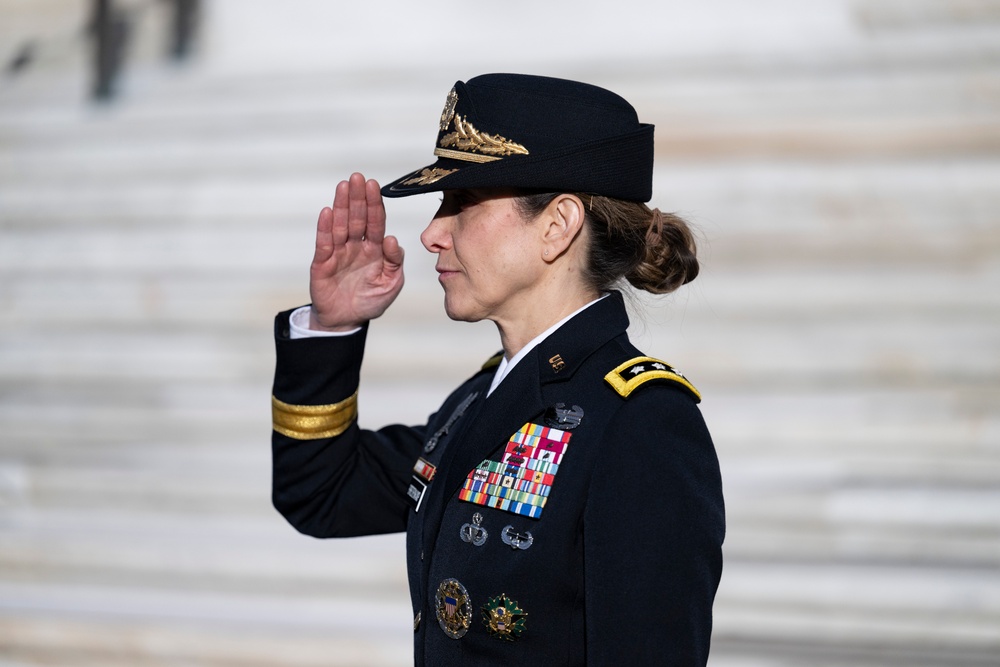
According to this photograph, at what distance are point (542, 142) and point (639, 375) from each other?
0.35 meters

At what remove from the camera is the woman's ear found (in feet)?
4.92

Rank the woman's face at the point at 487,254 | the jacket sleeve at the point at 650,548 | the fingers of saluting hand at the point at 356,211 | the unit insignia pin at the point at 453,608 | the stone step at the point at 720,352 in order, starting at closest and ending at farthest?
the jacket sleeve at the point at 650,548 < the unit insignia pin at the point at 453,608 < the woman's face at the point at 487,254 < the fingers of saluting hand at the point at 356,211 < the stone step at the point at 720,352

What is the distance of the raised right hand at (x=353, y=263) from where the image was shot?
1742mm

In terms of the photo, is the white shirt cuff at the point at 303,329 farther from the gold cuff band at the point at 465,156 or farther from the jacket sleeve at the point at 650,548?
the jacket sleeve at the point at 650,548

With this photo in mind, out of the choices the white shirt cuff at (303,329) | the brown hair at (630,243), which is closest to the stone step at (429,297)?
the brown hair at (630,243)

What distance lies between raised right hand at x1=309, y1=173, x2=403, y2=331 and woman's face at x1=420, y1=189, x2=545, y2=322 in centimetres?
22

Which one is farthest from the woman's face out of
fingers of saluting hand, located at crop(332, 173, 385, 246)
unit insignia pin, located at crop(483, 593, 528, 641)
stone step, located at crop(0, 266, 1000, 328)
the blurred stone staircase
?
the blurred stone staircase

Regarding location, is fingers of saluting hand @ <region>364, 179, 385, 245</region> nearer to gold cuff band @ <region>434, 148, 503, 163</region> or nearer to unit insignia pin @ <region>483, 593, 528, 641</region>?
gold cuff band @ <region>434, 148, 503, 163</region>

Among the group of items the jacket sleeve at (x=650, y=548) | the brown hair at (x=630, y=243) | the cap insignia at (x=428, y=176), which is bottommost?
the jacket sleeve at (x=650, y=548)

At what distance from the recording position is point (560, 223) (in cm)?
151

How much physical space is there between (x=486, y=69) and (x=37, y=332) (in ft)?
4.93

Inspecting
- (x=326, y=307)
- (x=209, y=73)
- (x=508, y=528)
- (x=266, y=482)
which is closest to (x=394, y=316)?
(x=266, y=482)

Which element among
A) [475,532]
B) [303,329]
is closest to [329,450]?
[303,329]

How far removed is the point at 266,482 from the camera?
2912mm
